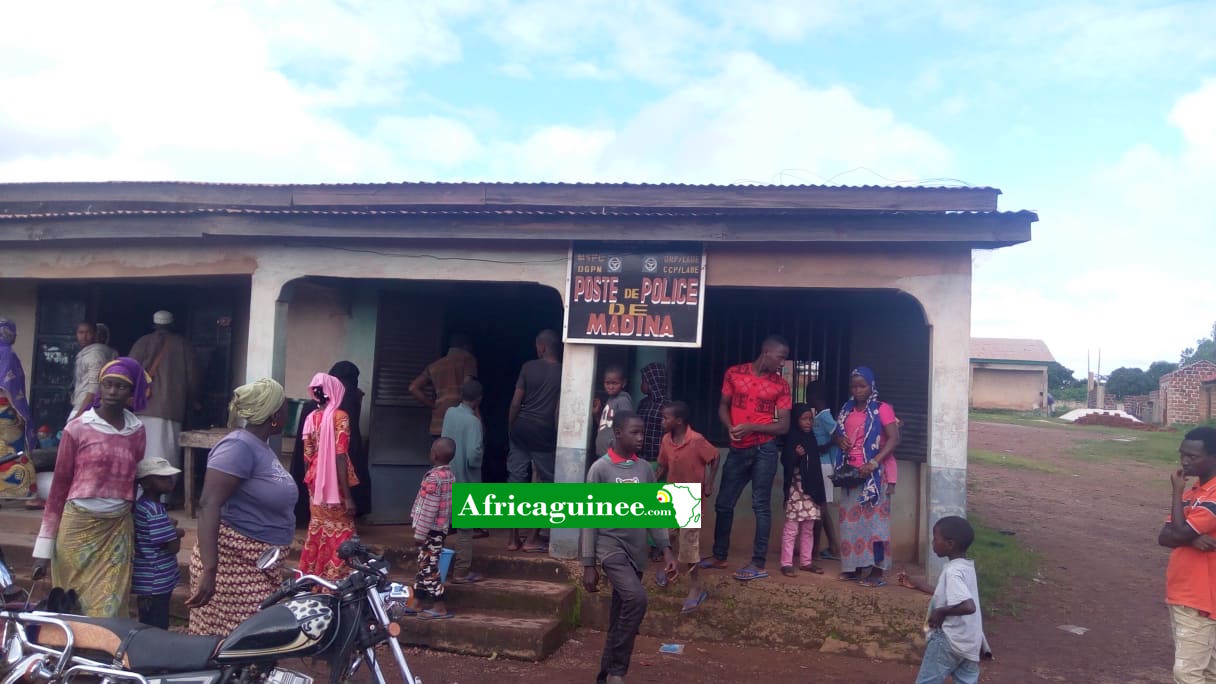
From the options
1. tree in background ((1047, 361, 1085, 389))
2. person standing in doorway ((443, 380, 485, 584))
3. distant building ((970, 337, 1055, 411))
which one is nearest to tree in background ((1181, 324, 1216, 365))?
tree in background ((1047, 361, 1085, 389))

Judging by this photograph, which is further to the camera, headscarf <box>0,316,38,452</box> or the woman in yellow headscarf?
headscarf <box>0,316,38,452</box>

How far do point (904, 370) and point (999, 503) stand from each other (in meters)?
6.50

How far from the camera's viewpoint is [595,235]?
251 inches

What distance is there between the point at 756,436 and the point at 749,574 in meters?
1.02

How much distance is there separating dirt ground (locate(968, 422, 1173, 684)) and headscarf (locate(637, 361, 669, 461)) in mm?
2860

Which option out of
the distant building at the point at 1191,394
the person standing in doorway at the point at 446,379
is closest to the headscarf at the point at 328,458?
the person standing in doorway at the point at 446,379

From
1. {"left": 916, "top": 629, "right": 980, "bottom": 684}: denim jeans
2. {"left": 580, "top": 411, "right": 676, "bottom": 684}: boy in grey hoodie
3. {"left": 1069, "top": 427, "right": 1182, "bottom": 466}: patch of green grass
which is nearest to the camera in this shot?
{"left": 916, "top": 629, "right": 980, "bottom": 684}: denim jeans

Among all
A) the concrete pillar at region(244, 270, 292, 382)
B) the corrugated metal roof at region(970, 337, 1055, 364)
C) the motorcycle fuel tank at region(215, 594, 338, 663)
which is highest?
the corrugated metal roof at region(970, 337, 1055, 364)

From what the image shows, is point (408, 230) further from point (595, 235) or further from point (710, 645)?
point (710, 645)

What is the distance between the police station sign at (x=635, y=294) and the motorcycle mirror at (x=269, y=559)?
3.30 meters

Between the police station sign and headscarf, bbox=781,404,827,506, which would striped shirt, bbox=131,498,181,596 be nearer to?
the police station sign

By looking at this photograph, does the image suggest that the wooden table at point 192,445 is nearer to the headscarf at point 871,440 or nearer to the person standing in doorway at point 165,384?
the person standing in doorway at point 165,384

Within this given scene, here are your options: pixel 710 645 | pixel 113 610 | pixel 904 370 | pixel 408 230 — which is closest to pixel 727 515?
pixel 710 645

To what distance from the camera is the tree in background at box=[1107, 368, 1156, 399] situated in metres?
44.1
